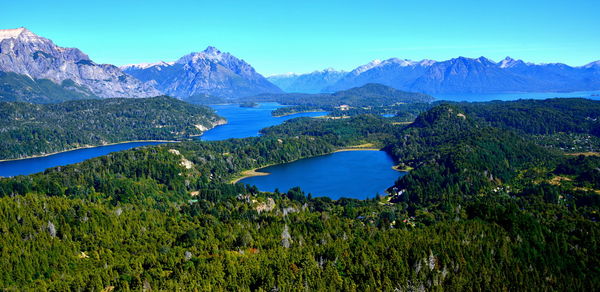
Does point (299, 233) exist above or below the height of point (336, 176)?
above

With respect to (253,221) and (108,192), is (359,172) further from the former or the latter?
(108,192)

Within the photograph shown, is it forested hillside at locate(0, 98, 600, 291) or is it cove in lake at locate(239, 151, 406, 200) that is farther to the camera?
cove in lake at locate(239, 151, 406, 200)

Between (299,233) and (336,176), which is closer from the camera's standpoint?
(299,233)

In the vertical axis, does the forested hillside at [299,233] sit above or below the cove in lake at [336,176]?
above

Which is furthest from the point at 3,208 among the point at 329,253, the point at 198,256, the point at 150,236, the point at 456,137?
the point at 456,137

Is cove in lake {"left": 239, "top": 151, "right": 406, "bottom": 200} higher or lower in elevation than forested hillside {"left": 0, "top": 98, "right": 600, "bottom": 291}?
lower
